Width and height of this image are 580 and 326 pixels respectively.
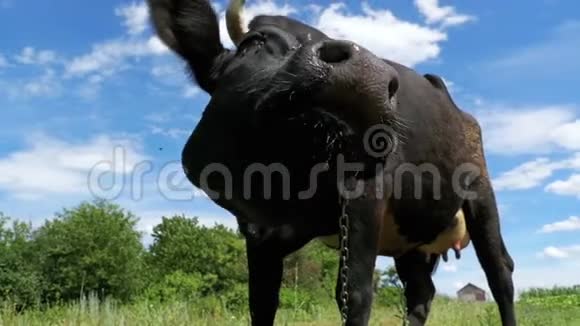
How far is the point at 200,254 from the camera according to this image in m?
55.6

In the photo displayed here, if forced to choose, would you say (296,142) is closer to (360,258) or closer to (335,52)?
(335,52)

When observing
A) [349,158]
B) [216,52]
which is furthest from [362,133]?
[216,52]

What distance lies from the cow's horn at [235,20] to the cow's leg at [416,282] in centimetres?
277

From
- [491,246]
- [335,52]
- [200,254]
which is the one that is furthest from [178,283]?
[335,52]

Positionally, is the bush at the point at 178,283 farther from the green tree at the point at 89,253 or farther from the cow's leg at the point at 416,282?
the cow's leg at the point at 416,282

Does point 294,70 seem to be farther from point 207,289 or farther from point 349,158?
point 207,289

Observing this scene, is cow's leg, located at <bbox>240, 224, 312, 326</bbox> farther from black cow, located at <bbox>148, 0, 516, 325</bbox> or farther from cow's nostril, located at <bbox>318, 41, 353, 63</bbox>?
cow's nostril, located at <bbox>318, 41, 353, 63</bbox>

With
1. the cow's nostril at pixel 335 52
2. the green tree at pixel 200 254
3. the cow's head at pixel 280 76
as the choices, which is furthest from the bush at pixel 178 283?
the cow's nostril at pixel 335 52

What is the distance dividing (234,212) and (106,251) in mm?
49496

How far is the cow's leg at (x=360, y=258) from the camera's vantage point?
Answer: 132 inches

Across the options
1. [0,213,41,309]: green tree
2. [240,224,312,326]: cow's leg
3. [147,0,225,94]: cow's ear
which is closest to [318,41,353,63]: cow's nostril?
[147,0,225,94]: cow's ear

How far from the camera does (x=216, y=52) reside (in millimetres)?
3420

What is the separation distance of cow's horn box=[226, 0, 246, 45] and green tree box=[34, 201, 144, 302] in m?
48.0

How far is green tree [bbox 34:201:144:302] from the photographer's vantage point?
5019cm
